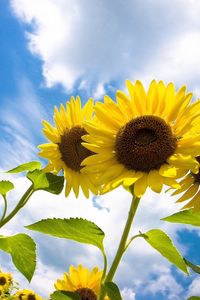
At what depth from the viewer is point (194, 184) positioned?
338 centimetres

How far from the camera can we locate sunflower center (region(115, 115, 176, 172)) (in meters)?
2.91

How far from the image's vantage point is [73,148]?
14.0ft

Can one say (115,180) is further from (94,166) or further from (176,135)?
(176,135)

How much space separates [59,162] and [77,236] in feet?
5.90

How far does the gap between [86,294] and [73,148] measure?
1479 millimetres

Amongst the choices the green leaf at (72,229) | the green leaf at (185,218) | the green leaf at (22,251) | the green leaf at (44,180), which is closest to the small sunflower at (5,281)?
the green leaf at (44,180)

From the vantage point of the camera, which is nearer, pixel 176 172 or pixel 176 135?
pixel 176 172

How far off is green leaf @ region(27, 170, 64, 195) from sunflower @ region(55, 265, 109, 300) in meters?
1.53

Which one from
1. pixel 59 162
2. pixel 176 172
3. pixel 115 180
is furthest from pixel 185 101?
pixel 59 162

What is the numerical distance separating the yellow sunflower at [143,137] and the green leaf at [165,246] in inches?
9.5

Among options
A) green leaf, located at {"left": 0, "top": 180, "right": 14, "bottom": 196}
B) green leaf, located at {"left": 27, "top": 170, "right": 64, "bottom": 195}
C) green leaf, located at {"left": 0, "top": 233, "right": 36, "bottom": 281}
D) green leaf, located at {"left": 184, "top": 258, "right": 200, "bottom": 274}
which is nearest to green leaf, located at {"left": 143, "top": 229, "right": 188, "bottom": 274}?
green leaf, located at {"left": 184, "top": 258, "right": 200, "bottom": 274}

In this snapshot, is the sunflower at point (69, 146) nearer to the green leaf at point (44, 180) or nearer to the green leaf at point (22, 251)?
the green leaf at point (44, 180)

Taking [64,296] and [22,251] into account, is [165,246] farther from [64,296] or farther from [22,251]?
[22,251]

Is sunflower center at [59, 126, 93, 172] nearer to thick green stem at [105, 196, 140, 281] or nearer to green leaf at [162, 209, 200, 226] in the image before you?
green leaf at [162, 209, 200, 226]
